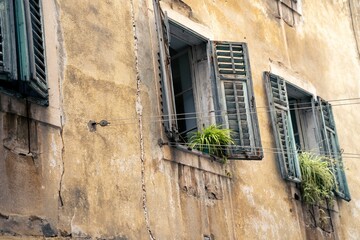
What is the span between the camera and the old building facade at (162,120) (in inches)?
247

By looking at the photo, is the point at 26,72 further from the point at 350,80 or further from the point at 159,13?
the point at 350,80

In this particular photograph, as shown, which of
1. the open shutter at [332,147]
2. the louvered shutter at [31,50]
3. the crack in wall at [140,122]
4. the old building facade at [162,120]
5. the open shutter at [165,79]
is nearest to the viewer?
the louvered shutter at [31,50]

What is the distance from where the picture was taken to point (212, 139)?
328 inches

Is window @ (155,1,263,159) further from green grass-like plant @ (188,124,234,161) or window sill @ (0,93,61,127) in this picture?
window sill @ (0,93,61,127)

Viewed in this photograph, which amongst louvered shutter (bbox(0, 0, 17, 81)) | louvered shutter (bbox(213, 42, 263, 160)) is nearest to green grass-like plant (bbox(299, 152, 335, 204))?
louvered shutter (bbox(213, 42, 263, 160))

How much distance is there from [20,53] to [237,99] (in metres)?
3.28

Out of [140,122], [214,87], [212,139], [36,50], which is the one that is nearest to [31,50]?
[36,50]

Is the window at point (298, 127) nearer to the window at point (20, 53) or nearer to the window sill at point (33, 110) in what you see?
the window sill at point (33, 110)

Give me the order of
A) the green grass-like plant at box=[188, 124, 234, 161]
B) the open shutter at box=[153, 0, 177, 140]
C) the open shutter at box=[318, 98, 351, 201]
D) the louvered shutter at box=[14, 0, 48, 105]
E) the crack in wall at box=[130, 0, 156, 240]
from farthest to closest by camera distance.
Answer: the open shutter at box=[318, 98, 351, 201] → the green grass-like plant at box=[188, 124, 234, 161] → the open shutter at box=[153, 0, 177, 140] → the crack in wall at box=[130, 0, 156, 240] → the louvered shutter at box=[14, 0, 48, 105]

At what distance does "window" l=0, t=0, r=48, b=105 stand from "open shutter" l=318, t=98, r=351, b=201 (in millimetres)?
4948

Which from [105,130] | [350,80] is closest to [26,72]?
[105,130]

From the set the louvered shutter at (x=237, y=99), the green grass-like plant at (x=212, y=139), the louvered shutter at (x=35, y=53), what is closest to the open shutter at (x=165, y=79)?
the green grass-like plant at (x=212, y=139)

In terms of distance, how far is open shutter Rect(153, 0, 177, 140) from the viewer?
7.80 meters

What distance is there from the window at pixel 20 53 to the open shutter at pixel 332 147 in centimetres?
495
